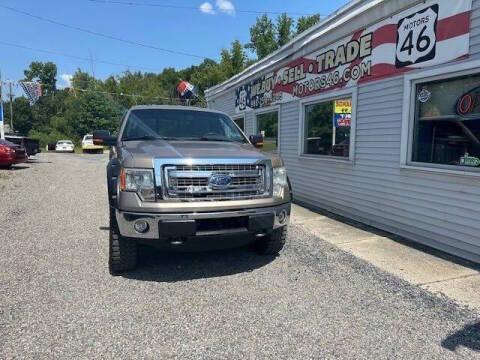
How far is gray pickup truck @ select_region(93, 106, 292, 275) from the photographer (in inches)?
143

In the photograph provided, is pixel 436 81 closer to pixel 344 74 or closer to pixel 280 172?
pixel 344 74

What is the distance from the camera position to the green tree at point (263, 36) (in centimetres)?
3566

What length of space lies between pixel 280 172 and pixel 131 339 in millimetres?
2326

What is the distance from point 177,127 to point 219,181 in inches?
59.6

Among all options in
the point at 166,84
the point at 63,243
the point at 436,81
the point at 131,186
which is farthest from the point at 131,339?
the point at 166,84

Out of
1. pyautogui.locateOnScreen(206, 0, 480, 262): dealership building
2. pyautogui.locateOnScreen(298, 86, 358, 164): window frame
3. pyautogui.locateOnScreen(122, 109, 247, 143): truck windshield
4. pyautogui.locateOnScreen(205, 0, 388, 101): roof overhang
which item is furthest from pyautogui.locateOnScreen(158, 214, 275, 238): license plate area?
pyautogui.locateOnScreen(205, 0, 388, 101): roof overhang

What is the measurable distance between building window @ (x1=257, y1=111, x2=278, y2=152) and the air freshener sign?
1.17 m

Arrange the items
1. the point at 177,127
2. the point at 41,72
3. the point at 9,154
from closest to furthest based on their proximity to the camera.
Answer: the point at 177,127
the point at 9,154
the point at 41,72

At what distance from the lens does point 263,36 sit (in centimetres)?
3591

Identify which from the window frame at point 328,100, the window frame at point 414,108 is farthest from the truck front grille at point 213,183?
the window frame at point 328,100

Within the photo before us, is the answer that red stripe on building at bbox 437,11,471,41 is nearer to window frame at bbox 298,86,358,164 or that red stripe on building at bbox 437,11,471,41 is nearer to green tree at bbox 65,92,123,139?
window frame at bbox 298,86,358,164

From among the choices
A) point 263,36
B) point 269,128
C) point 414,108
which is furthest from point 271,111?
point 263,36

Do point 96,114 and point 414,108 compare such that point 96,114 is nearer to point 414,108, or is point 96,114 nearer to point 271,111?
point 271,111

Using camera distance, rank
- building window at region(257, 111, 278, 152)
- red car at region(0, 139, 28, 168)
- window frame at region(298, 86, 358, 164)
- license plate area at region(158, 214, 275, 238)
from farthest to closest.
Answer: red car at region(0, 139, 28, 168) → building window at region(257, 111, 278, 152) → window frame at region(298, 86, 358, 164) → license plate area at region(158, 214, 275, 238)
